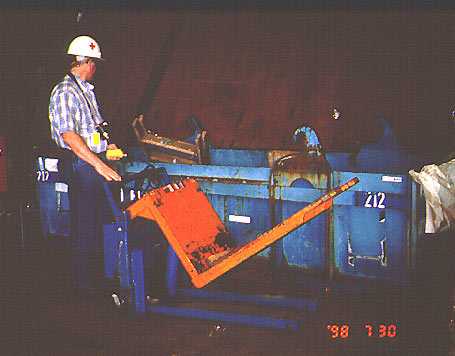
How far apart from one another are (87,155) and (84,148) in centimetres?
6

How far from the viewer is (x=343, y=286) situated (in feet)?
15.1

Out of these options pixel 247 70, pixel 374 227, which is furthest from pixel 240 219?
pixel 247 70

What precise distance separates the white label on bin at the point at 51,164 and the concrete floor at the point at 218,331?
1.07 m

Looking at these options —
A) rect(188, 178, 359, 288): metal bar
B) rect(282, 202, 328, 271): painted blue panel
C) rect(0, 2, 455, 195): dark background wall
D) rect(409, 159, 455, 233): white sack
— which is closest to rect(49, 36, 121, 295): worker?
rect(0, 2, 455, 195): dark background wall

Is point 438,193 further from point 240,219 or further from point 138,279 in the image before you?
point 138,279

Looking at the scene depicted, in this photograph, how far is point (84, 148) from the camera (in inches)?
187

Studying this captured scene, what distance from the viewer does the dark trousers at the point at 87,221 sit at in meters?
4.88

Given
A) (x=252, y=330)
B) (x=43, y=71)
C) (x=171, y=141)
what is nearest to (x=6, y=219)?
(x=43, y=71)

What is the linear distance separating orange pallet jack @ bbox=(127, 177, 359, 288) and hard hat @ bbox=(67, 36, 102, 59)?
1263 mm

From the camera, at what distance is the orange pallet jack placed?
4.25m

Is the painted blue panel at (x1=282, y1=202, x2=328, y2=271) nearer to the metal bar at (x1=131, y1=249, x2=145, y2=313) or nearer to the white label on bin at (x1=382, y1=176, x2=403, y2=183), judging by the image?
the white label on bin at (x1=382, y1=176, x2=403, y2=183)

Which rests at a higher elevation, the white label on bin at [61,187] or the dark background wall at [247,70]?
the dark background wall at [247,70]
